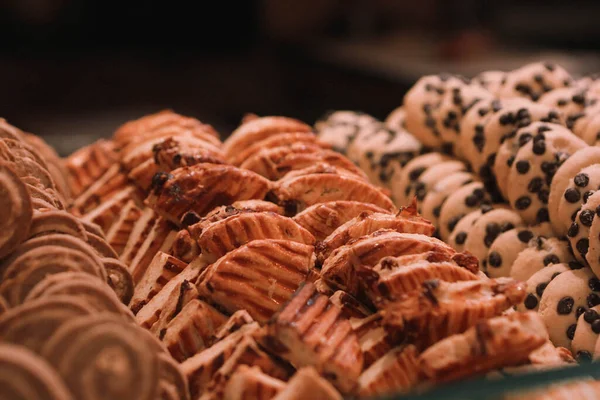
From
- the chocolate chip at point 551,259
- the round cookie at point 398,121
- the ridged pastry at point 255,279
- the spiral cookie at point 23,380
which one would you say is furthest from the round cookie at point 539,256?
the spiral cookie at point 23,380

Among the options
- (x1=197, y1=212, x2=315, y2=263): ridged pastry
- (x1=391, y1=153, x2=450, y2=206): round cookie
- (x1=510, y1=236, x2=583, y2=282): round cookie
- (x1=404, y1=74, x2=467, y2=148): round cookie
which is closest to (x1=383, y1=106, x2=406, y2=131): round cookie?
(x1=404, y1=74, x2=467, y2=148): round cookie

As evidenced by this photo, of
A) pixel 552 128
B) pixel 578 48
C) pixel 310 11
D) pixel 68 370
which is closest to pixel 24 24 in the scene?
pixel 310 11

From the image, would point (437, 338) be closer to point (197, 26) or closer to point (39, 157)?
point (39, 157)

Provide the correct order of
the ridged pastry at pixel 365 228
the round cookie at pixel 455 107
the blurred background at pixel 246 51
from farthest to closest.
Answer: the blurred background at pixel 246 51
the round cookie at pixel 455 107
the ridged pastry at pixel 365 228

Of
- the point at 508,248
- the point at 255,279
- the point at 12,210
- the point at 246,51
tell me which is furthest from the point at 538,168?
the point at 246,51

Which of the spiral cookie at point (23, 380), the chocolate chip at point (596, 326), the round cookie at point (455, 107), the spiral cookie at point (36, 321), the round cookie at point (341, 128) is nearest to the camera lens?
the spiral cookie at point (23, 380)

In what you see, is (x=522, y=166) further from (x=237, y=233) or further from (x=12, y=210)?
(x=12, y=210)

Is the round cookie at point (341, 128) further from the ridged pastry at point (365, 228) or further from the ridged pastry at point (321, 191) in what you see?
the ridged pastry at point (365, 228)
